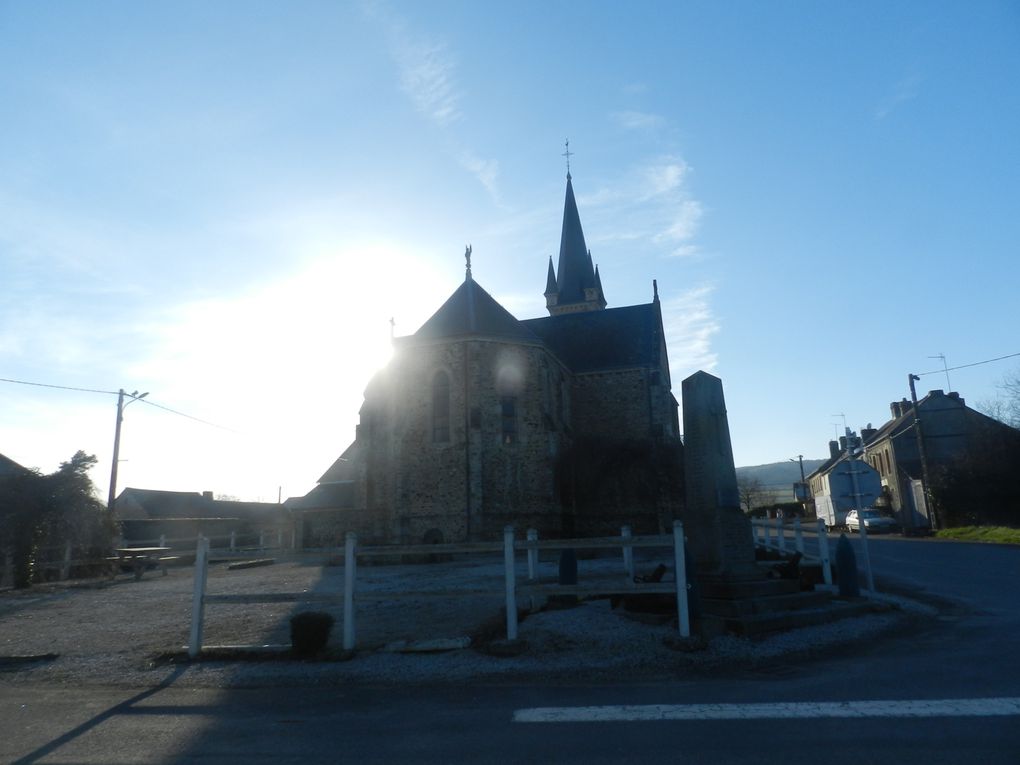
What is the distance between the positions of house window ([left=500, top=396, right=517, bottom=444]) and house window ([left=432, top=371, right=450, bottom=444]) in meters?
2.23

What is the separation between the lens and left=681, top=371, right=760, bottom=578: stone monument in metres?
9.58

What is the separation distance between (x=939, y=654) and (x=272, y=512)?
60.2 m

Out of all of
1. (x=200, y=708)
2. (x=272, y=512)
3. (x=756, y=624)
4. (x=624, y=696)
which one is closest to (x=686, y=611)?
(x=756, y=624)

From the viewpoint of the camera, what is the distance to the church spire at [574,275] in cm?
4631

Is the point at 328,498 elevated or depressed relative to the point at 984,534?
elevated

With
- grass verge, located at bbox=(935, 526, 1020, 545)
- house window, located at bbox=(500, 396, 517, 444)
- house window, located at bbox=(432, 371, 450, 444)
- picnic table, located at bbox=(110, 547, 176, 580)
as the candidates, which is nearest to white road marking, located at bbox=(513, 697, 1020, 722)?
picnic table, located at bbox=(110, 547, 176, 580)

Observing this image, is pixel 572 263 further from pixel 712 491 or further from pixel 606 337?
pixel 712 491

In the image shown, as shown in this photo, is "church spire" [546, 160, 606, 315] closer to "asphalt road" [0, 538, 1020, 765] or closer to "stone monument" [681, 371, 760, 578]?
"stone monument" [681, 371, 760, 578]

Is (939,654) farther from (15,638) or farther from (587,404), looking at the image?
(587,404)

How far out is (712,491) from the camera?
984cm

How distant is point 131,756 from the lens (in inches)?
188

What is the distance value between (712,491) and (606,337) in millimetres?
27241

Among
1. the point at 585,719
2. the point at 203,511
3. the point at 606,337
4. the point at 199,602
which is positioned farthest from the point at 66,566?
the point at 203,511

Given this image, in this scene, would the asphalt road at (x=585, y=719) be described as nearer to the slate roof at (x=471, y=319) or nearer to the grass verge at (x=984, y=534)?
the slate roof at (x=471, y=319)
